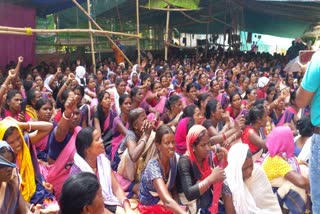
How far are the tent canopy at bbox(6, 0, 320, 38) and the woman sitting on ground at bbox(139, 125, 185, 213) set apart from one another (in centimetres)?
782

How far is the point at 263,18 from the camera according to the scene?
778 inches

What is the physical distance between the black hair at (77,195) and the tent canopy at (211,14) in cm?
880

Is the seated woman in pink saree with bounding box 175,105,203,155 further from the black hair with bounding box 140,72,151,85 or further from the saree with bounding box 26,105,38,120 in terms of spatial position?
the black hair with bounding box 140,72,151,85

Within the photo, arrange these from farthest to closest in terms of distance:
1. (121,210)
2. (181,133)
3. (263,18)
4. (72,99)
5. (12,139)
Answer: (263,18) → (181,133) → (72,99) → (121,210) → (12,139)

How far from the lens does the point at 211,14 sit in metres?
15.8

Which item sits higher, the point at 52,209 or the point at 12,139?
the point at 12,139

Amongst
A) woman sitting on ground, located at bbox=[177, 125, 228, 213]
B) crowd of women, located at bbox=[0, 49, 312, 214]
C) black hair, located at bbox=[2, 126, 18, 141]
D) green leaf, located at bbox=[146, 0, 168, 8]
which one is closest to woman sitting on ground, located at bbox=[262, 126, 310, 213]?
crowd of women, located at bbox=[0, 49, 312, 214]

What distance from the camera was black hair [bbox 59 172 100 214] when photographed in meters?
1.93

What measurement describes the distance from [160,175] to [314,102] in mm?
1174

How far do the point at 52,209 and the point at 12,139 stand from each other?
1.74ft

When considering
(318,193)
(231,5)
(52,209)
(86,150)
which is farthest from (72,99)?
(231,5)

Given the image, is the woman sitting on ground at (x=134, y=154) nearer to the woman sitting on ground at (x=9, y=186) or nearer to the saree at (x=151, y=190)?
the saree at (x=151, y=190)

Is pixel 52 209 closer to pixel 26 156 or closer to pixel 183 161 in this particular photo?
pixel 26 156

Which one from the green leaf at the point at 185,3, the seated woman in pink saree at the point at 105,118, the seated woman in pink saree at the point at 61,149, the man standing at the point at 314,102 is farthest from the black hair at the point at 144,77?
the man standing at the point at 314,102
